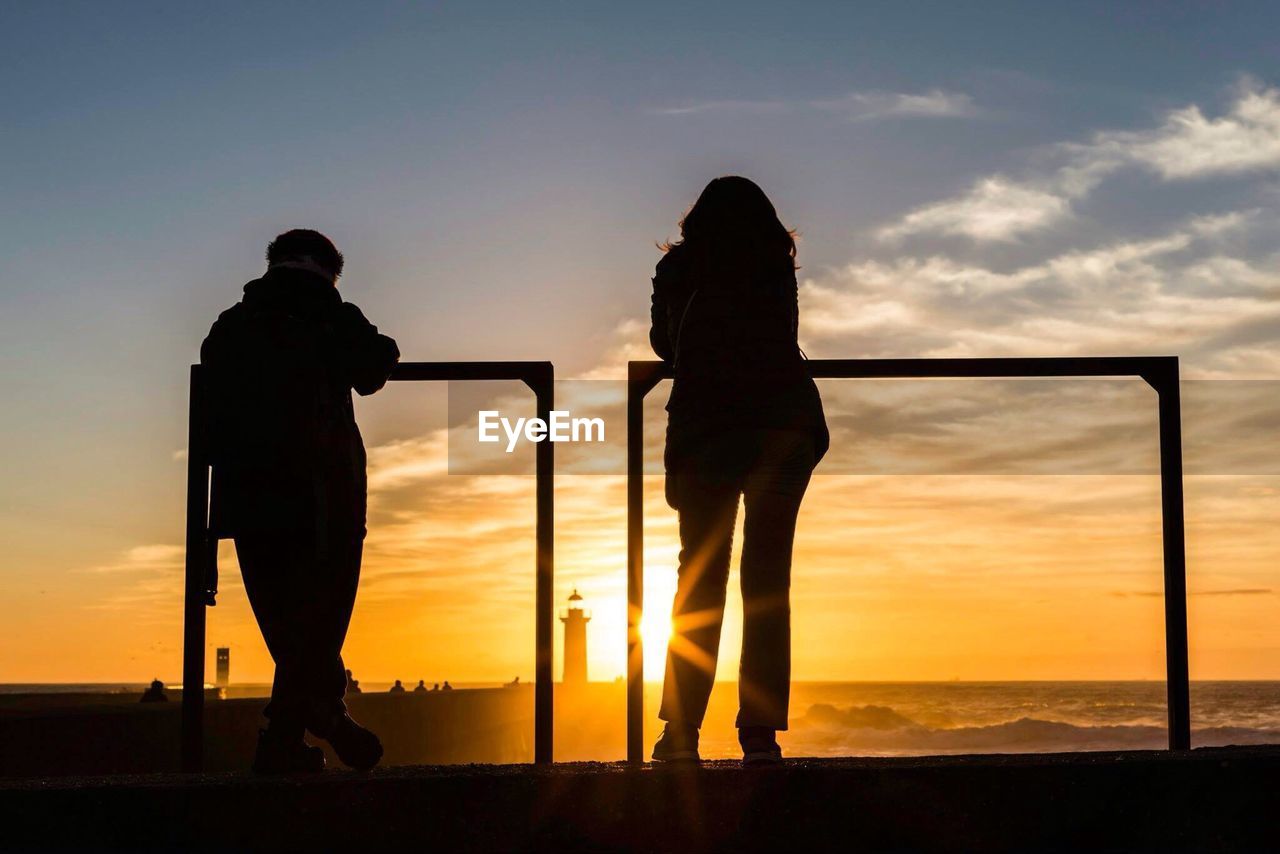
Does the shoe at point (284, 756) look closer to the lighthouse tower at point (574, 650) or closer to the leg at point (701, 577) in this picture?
the leg at point (701, 577)

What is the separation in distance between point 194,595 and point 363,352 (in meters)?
1.10

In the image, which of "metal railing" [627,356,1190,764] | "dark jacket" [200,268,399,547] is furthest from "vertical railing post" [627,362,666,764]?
"dark jacket" [200,268,399,547]

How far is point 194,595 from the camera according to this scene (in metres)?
4.14

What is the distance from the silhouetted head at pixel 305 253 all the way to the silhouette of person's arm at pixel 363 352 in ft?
0.43

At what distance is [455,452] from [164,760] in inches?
460

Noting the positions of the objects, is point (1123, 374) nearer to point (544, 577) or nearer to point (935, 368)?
point (935, 368)

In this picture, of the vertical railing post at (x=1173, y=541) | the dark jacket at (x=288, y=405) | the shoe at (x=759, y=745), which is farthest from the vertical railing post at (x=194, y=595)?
the vertical railing post at (x=1173, y=541)

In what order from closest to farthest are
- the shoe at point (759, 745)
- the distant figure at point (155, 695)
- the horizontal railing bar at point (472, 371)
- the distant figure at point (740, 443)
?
the shoe at point (759, 745), the distant figure at point (740, 443), the horizontal railing bar at point (472, 371), the distant figure at point (155, 695)

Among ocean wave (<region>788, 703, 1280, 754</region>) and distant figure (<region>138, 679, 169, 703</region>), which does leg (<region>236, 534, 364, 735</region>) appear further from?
ocean wave (<region>788, 703, 1280, 754</region>)

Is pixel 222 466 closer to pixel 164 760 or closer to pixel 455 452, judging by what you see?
pixel 455 452

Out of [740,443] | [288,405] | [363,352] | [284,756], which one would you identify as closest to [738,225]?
[740,443]

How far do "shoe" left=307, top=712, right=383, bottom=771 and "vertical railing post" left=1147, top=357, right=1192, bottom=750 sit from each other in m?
2.30

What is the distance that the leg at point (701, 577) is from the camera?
11.1 ft

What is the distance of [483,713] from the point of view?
117 ft
